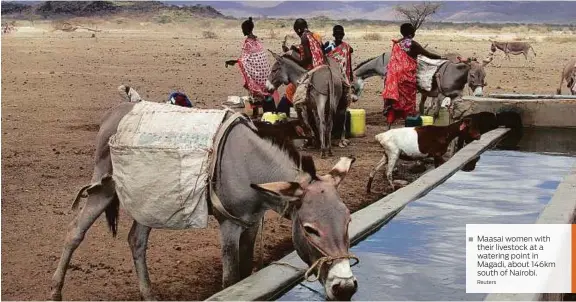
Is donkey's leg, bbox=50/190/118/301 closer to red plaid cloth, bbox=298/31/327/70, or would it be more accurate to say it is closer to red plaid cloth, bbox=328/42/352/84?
red plaid cloth, bbox=298/31/327/70

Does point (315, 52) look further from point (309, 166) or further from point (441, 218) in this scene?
point (309, 166)

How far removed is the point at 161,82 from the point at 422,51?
10.2 metres

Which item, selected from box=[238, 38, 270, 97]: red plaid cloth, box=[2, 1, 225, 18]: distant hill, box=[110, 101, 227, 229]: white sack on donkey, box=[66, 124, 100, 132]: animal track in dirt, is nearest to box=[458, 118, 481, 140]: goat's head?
box=[238, 38, 270, 97]: red plaid cloth

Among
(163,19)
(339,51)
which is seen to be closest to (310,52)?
(339,51)

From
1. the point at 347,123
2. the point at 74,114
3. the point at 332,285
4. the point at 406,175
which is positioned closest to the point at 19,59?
the point at 74,114

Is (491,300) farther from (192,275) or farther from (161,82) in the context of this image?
(161,82)

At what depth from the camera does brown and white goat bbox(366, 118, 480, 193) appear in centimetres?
889

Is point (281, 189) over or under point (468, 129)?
over

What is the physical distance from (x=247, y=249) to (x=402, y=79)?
24.6 ft

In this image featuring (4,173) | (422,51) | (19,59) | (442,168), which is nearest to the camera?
(442,168)

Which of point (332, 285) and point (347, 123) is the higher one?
point (332, 285)

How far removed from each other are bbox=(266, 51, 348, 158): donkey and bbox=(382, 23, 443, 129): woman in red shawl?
2.66 ft

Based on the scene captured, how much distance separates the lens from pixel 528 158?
9945 millimetres

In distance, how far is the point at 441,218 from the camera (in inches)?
→ 267
